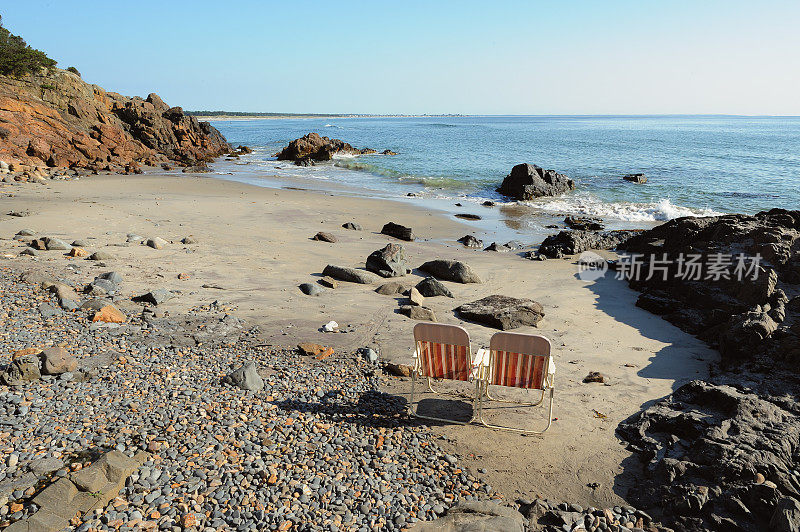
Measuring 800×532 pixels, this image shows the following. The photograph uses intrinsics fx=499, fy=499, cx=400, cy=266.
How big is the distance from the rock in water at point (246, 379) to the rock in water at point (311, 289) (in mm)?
3857

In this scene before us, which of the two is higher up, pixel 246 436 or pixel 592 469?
pixel 246 436

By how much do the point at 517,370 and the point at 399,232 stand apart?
11.7m

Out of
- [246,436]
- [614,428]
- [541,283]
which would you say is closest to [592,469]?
[614,428]

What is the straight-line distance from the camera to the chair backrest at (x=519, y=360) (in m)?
5.83

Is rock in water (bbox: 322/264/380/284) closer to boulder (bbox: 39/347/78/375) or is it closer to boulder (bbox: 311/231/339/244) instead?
boulder (bbox: 311/231/339/244)

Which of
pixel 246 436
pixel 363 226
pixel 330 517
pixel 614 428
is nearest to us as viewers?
pixel 330 517

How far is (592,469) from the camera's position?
525 centimetres

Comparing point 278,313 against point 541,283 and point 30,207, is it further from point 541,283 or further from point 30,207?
point 30,207

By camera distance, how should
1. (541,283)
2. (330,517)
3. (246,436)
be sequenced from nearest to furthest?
(330,517) < (246,436) < (541,283)

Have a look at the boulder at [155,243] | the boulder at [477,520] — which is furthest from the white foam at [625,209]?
the boulder at [477,520]

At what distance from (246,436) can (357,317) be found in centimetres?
424

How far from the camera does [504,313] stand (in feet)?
31.0

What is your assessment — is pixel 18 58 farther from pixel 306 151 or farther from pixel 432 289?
pixel 432 289

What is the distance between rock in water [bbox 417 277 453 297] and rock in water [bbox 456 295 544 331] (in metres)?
0.91
